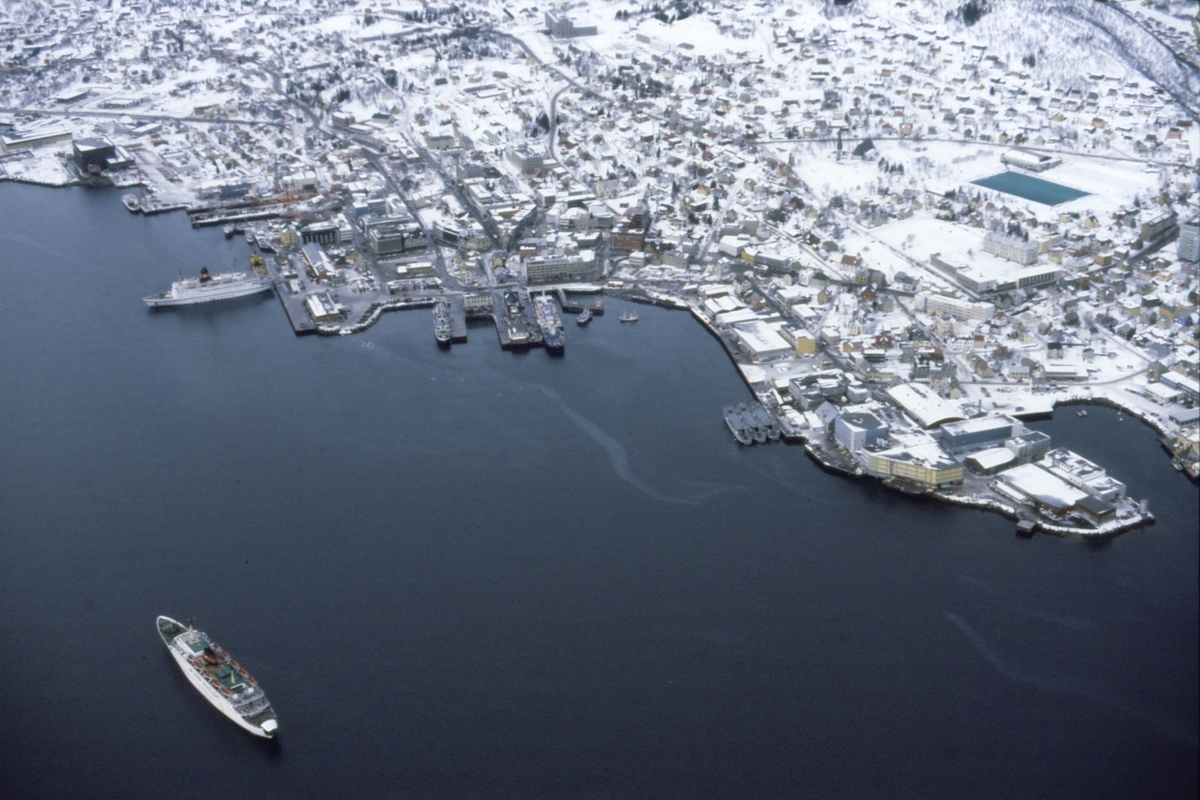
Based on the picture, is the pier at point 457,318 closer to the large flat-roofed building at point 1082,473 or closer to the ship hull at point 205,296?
the ship hull at point 205,296

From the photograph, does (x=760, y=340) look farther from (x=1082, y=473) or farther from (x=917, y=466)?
(x=1082, y=473)

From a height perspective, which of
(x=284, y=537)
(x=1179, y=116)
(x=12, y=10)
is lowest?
(x=1179, y=116)

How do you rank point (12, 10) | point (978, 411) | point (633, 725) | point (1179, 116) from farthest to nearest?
point (12, 10) < point (1179, 116) < point (978, 411) < point (633, 725)

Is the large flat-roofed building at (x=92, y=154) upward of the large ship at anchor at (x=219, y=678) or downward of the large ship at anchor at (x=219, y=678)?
upward

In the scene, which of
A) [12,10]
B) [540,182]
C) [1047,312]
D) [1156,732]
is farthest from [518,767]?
[12,10]

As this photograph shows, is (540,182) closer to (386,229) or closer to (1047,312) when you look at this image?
(386,229)

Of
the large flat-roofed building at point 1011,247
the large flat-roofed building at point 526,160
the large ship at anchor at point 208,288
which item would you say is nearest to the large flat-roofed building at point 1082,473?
the large flat-roofed building at point 1011,247

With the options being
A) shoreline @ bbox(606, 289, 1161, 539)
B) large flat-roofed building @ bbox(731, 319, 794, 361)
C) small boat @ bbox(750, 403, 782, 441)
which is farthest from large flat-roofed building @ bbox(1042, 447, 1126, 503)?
large flat-roofed building @ bbox(731, 319, 794, 361)
